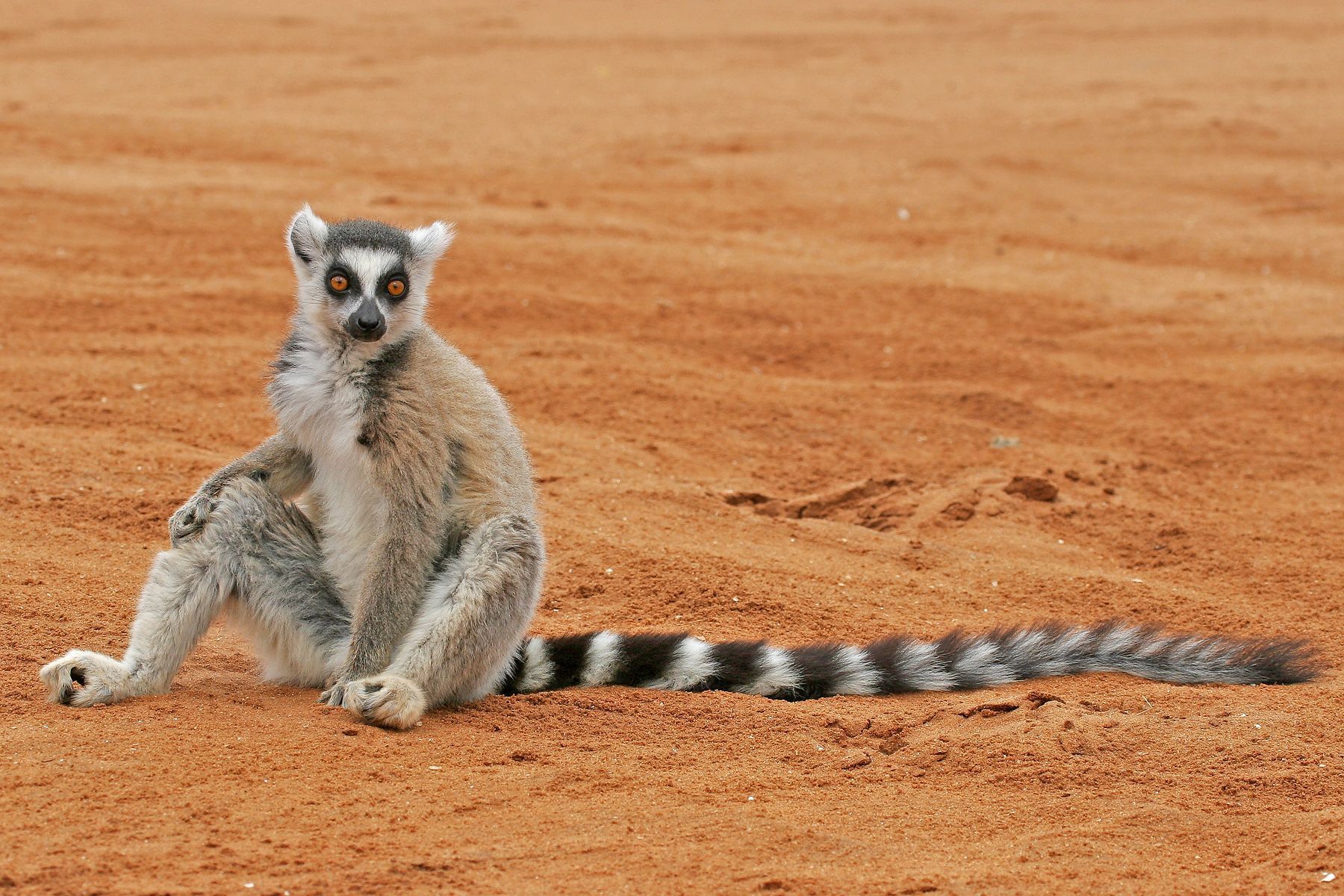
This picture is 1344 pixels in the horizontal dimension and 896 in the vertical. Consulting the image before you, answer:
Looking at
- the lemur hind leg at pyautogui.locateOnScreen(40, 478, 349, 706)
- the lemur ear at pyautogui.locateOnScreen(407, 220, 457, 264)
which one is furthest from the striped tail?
the lemur ear at pyautogui.locateOnScreen(407, 220, 457, 264)

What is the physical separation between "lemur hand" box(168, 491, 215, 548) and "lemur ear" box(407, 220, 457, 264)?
1.33 meters

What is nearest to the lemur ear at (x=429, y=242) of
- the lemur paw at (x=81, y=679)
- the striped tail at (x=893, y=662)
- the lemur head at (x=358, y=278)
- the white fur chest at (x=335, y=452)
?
the lemur head at (x=358, y=278)

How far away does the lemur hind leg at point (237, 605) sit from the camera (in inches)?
199

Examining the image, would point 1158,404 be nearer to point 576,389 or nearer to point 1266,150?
point 576,389

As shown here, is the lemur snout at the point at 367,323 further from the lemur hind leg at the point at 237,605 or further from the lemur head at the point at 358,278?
the lemur hind leg at the point at 237,605

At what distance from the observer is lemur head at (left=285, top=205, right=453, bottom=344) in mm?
5426

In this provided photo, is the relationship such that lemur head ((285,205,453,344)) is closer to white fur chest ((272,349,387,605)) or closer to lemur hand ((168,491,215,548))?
white fur chest ((272,349,387,605))

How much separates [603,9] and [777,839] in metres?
24.9

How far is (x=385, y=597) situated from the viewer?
521 cm

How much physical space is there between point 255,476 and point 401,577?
2.61 ft

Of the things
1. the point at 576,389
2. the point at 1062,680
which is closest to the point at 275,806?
the point at 1062,680

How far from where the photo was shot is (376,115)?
17.4 metres

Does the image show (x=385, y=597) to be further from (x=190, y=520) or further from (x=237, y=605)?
(x=190, y=520)

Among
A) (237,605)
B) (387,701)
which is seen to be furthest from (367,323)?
(387,701)
